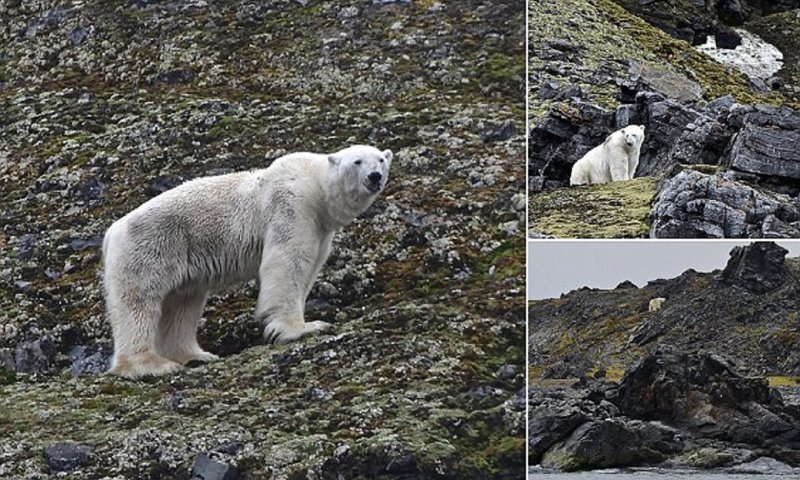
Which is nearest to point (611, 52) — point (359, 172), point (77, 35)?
point (77, 35)

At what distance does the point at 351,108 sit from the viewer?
1244 cm

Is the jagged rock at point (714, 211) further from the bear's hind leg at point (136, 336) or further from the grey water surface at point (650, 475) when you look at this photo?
the bear's hind leg at point (136, 336)

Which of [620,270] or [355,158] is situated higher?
[355,158]

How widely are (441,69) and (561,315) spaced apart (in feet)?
9.88

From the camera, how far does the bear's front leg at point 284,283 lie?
910cm

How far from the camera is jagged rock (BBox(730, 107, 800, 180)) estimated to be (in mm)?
12547

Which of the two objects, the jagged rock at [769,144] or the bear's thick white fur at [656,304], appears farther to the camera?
the bear's thick white fur at [656,304]

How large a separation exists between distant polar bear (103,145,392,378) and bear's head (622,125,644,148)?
175 inches

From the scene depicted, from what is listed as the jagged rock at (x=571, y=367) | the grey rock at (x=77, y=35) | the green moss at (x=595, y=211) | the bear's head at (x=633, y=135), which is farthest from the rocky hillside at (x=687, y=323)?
the grey rock at (x=77, y=35)

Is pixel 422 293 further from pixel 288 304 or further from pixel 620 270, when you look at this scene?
pixel 620 270

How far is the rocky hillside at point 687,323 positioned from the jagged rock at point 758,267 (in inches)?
0.6

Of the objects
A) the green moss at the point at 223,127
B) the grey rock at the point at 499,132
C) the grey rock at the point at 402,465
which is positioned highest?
the grey rock at the point at 499,132

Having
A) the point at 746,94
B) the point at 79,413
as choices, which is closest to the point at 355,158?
the point at 79,413

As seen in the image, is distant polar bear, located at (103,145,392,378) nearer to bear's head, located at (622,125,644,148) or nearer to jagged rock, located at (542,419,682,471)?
jagged rock, located at (542,419,682,471)
